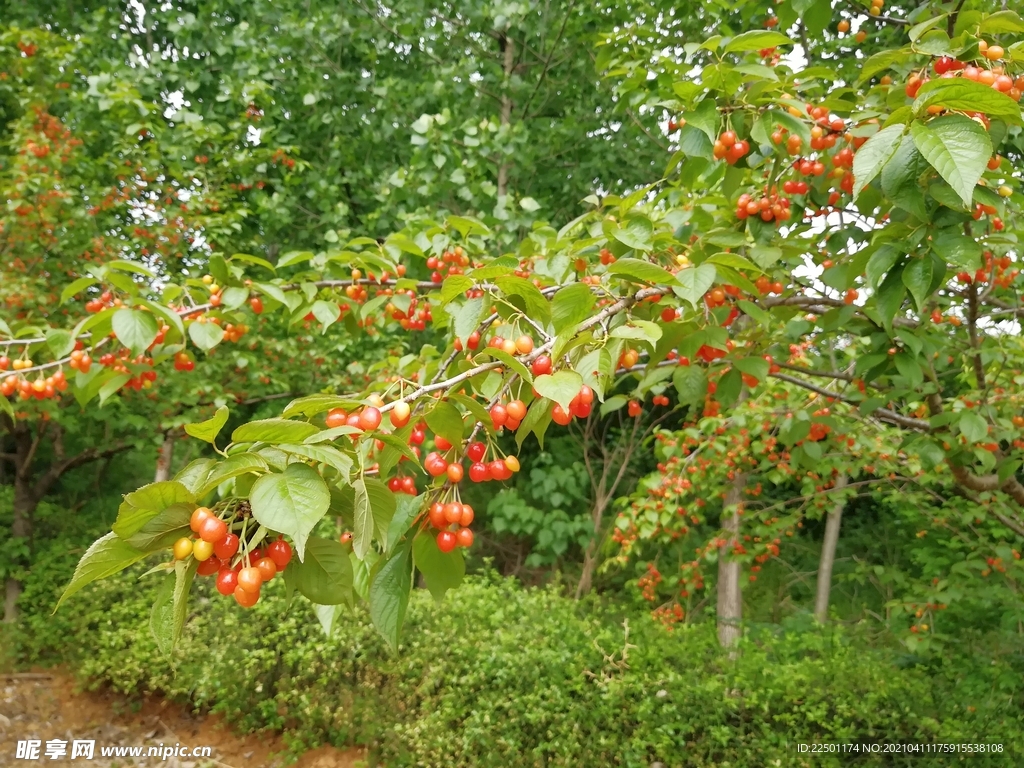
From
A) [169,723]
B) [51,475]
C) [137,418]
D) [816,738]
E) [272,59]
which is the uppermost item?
[272,59]

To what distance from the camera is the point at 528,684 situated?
3395 millimetres

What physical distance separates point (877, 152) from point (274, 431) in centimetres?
109

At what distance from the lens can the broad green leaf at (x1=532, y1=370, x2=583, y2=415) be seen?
2.92 ft

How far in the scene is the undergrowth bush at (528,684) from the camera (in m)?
2.98

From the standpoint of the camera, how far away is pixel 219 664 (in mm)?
4031

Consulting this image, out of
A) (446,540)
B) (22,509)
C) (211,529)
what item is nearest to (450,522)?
(446,540)

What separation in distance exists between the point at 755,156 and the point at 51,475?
6.46m

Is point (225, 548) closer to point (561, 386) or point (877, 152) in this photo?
point (561, 386)

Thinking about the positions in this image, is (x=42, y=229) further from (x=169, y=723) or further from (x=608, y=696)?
(x=608, y=696)

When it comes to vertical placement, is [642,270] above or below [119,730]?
above

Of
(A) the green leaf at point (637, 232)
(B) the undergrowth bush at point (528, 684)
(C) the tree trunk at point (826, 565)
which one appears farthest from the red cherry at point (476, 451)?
(C) the tree trunk at point (826, 565)

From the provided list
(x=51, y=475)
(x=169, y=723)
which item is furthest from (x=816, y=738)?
(x=51, y=475)

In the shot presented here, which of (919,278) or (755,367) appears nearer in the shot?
(919,278)

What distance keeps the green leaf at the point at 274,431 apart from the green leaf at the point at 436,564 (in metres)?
0.36
